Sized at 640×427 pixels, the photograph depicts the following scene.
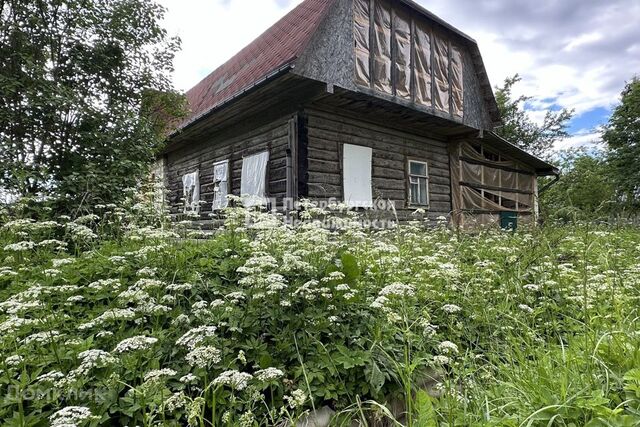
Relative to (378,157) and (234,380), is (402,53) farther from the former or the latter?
(234,380)

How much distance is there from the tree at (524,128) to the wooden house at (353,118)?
1576 centimetres

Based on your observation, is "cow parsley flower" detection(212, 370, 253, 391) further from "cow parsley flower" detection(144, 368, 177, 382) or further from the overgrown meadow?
"cow parsley flower" detection(144, 368, 177, 382)

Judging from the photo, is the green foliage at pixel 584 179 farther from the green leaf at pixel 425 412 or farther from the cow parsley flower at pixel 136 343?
the cow parsley flower at pixel 136 343

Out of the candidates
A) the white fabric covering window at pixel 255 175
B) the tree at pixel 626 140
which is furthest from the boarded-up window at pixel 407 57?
the tree at pixel 626 140

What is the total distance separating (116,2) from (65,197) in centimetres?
356

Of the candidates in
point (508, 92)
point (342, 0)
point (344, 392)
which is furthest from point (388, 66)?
point (508, 92)

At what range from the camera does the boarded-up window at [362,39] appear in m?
7.01

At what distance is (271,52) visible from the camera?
8.05 metres

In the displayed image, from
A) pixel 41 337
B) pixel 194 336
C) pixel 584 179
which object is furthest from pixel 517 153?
pixel 584 179

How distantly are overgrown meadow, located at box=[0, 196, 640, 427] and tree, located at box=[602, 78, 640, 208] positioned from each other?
2035 centimetres

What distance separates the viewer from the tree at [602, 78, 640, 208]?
679 inches

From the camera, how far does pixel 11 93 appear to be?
4.59 metres

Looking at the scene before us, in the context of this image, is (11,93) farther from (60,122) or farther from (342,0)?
(342,0)

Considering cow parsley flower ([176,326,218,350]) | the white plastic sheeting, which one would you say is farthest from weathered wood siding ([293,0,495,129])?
cow parsley flower ([176,326,218,350])
